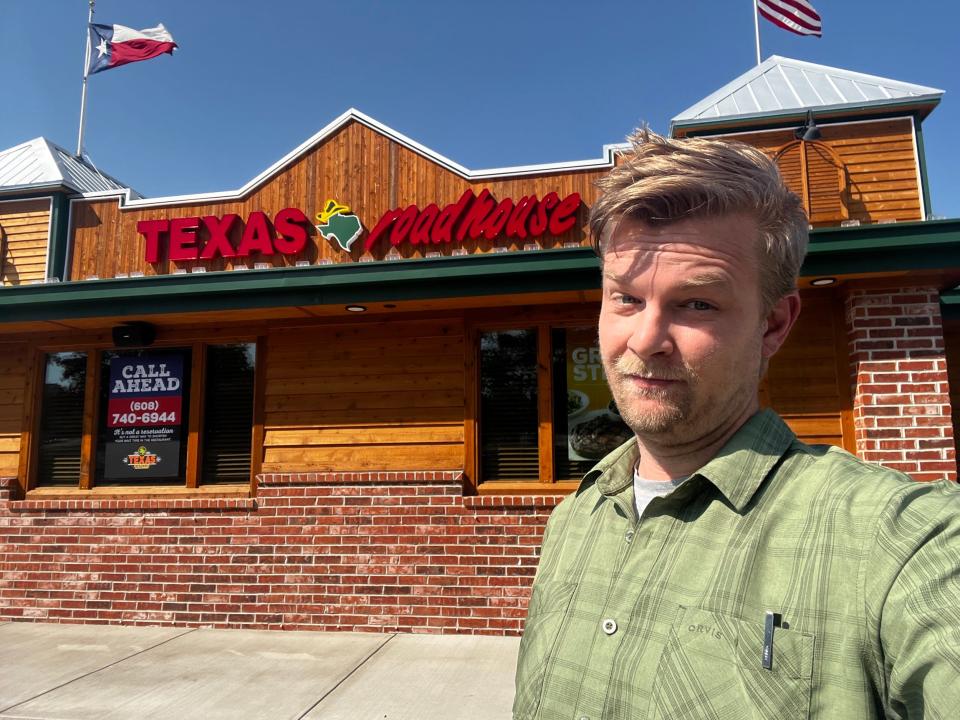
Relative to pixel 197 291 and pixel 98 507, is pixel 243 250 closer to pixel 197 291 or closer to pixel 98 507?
pixel 197 291

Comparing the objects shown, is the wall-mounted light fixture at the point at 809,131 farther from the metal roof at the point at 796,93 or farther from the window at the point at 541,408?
the window at the point at 541,408

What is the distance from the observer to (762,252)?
1.31 m

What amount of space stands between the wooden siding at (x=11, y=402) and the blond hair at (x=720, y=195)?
8.06m

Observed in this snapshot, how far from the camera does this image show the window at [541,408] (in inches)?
250

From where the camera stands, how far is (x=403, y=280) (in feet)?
19.8

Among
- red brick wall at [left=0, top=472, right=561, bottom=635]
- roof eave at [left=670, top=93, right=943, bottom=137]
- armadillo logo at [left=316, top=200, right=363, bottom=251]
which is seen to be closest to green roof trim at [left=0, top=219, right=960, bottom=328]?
armadillo logo at [left=316, top=200, right=363, bottom=251]

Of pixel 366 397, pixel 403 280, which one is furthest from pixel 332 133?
pixel 366 397

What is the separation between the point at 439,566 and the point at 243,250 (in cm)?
390

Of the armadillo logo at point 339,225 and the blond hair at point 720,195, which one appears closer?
the blond hair at point 720,195

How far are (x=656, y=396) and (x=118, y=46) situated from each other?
10.7 meters

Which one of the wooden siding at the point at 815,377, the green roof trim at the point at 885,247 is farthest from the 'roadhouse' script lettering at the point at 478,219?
the wooden siding at the point at 815,377

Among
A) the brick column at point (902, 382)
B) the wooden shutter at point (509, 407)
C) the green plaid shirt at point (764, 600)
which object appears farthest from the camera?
the wooden shutter at point (509, 407)

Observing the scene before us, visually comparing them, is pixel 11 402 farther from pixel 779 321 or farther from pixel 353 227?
pixel 779 321

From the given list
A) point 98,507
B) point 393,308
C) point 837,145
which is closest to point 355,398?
point 393,308
